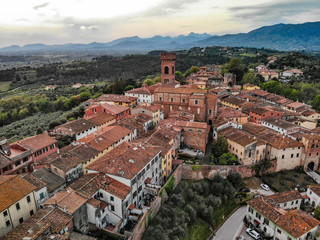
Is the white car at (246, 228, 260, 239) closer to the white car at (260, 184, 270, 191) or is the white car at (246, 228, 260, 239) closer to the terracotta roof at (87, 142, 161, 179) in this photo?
the white car at (260, 184, 270, 191)

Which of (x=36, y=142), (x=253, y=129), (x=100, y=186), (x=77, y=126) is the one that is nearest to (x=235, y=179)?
(x=253, y=129)

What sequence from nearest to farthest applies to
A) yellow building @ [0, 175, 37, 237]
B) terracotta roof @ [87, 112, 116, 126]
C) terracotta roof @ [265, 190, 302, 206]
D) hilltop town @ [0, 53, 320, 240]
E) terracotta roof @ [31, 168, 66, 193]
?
1. yellow building @ [0, 175, 37, 237]
2. hilltop town @ [0, 53, 320, 240]
3. terracotta roof @ [31, 168, 66, 193]
4. terracotta roof @ [265, 190, 302, 206]
5. terracotta roof @ [87, 112, 116, 126]

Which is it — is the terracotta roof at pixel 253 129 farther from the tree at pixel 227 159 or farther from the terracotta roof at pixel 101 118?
the terracotta roof at pixel 101 118

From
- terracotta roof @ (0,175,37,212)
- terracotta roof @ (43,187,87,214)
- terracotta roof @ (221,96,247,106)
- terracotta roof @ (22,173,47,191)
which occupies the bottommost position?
terracotta roof @ (221,96,247,106)

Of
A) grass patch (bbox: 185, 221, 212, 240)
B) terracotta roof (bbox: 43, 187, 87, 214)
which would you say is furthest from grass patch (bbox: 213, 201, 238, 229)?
terracotta roof (bbox: 43, 187, 87, 214)

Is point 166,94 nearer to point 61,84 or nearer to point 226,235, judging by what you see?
point 226,235
